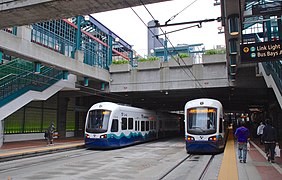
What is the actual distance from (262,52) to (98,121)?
11.9 meters

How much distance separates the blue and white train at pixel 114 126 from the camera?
18.6 meters

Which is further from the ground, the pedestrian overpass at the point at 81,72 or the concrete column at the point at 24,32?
the concrete column at the point at 24,32

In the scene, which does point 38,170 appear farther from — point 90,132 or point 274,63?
point 274,63

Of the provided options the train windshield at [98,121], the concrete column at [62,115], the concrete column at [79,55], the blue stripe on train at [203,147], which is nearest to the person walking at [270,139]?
the blue stripe on train at [203,147]

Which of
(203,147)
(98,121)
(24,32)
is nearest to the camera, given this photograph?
(203,147)

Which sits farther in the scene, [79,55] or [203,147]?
[79,55]

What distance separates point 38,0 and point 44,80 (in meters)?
13.6

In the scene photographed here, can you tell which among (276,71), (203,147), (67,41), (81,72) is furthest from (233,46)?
(67,41)

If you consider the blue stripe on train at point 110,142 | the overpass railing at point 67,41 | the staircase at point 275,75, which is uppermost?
the overpass railing at point 67,41

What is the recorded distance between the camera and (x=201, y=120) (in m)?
16.2

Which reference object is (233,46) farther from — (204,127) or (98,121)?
(98,121)

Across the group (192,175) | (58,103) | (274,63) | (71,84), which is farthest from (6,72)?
(274,63)

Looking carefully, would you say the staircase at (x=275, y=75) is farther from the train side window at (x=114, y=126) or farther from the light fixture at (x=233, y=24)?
the train side window at (x=114, y=126)

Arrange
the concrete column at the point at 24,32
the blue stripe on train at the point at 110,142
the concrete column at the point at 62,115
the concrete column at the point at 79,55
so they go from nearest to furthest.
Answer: the concrete column at the point at 24,32 → the blue stripe on train at the point at 110,142 → the concrete column at the point at 79,55 → the concrete column at the point at 62,115
